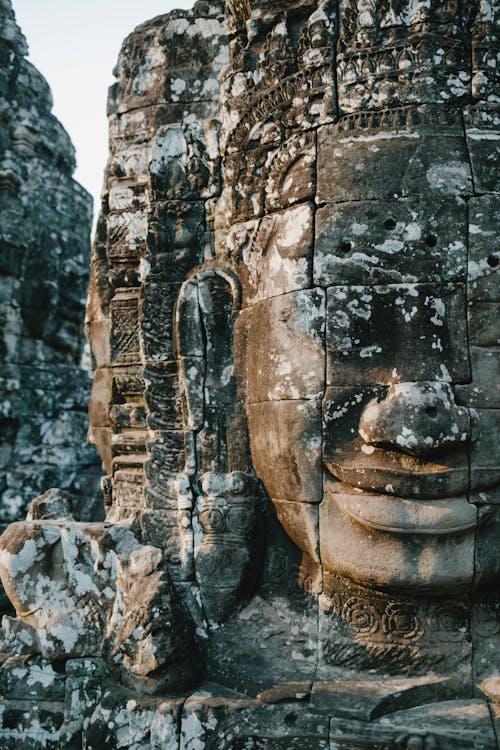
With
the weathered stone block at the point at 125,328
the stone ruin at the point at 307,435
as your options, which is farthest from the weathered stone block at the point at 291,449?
the weathered stone block at the point at 125,328

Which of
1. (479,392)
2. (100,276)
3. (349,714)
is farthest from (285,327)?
(100,276)

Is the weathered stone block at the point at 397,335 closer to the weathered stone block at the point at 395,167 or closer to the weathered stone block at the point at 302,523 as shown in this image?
the weathered stone block at the point at 395,167

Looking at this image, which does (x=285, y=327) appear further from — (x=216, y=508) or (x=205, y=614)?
(x=205, y=614)

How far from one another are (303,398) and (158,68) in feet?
8.95

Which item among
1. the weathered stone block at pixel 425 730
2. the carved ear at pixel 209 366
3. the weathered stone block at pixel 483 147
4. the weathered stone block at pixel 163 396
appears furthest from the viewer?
the weathered stone block at pixel 163 396

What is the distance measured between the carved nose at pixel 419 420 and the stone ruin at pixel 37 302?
4861 millimetres

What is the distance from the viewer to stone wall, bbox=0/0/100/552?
26.6 feet

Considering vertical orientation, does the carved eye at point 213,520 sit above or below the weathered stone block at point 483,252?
below

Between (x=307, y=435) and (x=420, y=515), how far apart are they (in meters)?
0.65

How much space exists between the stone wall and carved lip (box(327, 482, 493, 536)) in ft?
15.8

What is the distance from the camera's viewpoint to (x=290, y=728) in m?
3.39

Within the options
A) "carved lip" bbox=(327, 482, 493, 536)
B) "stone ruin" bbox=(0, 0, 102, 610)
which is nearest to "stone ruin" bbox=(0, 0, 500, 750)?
"carved lip" bbox=(327, 482, 493, 536)

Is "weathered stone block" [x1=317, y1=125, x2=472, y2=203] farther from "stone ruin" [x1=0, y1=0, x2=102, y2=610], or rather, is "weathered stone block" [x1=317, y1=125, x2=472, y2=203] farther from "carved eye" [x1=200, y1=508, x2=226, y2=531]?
"stone ruin" [x1=0, y1=0, x2=102, y2=610]

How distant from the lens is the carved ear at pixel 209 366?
14.1 ft
